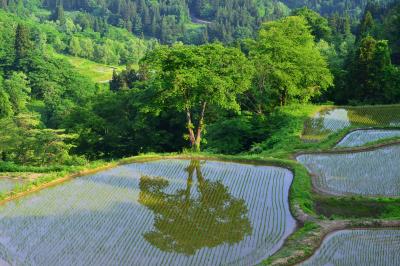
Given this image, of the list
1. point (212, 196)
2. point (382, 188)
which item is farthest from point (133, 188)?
point (382, 188)

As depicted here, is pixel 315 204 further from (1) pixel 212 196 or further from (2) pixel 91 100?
(2) pixel 91 100

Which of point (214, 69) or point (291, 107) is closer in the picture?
point (214, 69)

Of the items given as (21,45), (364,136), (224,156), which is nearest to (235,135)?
(364,136)

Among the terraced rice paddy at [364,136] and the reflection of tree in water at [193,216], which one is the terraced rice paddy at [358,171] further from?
the reflection of tree in water at [193,216]

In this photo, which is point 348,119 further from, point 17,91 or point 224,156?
point 17,91

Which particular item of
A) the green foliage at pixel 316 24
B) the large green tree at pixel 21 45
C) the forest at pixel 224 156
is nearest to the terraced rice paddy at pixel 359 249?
the forest at pixel 224 156

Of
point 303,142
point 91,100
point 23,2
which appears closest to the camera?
point 303,142
